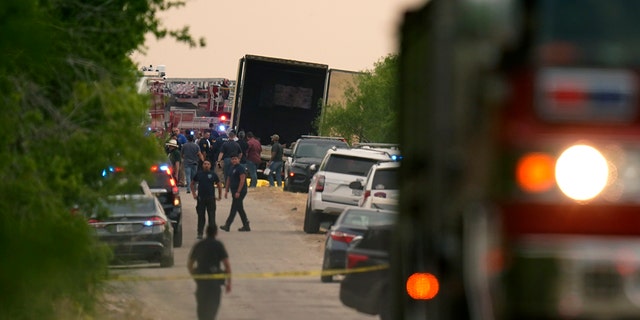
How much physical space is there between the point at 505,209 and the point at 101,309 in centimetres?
1159

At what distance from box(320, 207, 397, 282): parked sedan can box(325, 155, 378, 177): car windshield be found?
8.23 m

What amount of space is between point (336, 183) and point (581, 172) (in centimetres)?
2454

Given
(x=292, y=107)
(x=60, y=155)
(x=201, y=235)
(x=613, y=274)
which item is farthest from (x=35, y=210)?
(x=292, y=107)

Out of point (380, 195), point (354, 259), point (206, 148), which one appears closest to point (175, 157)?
point (206, 148)

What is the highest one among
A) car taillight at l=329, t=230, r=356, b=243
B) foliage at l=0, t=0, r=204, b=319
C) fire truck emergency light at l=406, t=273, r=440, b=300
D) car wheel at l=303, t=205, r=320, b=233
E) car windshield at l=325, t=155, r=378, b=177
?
foliage at l=0, t=0, r=204, b=319

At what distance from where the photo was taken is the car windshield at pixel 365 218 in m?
20.8

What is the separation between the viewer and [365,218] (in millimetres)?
21328

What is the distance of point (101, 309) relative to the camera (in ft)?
54.3

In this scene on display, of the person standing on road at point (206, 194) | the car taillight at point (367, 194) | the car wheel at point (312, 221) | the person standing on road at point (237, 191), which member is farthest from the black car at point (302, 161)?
the car taillight at point (367, 194)

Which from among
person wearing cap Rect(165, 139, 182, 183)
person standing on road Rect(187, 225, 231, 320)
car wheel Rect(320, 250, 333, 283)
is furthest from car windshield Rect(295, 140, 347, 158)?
person standing on road Rect(187, 225, 231, 320)

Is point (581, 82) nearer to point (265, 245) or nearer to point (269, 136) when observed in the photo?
point (265, 245)

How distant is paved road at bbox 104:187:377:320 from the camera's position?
1945 centimetres

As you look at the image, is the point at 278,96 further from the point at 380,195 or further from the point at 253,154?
the point at 380,195

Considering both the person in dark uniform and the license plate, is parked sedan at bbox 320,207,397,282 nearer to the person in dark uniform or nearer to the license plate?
the license plate
